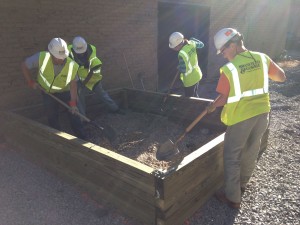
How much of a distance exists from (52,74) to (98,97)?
1579mm

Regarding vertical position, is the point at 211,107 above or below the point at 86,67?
below

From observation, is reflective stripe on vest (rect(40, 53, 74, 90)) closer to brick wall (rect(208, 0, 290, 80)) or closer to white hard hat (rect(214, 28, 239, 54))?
white hard hat (rect(214, 28, 239, 54))

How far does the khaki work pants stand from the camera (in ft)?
10.3

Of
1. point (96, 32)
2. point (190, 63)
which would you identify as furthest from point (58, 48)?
point (190, 63)

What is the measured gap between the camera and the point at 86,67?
200 inches

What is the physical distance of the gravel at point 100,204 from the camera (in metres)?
3.13

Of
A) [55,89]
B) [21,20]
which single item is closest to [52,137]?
[55,89]

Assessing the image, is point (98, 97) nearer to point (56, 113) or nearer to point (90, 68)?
point (90, 68)

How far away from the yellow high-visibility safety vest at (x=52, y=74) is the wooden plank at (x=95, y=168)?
705 mm

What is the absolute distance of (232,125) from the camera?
3150 millimetres

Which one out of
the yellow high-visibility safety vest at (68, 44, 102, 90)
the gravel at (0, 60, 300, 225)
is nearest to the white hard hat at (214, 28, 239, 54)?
the gravel at (0, 60, 300, 225)

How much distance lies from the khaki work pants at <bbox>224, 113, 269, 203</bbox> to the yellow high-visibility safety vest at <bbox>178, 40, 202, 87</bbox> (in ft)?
7.92

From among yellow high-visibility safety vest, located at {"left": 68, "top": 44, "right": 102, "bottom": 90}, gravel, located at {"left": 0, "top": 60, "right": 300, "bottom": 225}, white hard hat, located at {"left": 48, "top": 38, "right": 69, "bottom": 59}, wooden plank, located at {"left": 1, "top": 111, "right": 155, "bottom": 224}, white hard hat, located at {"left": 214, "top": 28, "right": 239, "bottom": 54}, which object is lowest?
gravel, located at {"left": 0, "top": 60, "right": 300, "bottom": 225}

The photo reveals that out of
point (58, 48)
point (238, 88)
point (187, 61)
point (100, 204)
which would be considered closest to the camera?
point (238, 88)
